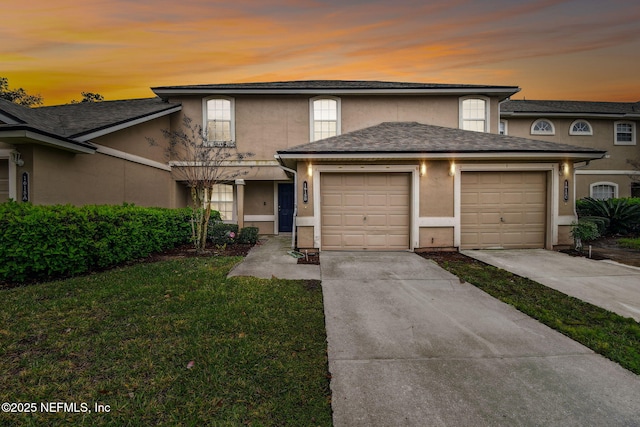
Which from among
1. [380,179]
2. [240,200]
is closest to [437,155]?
[380,179]

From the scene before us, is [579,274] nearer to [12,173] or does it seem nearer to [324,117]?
[324,117]

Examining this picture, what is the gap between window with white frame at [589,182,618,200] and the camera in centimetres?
1670

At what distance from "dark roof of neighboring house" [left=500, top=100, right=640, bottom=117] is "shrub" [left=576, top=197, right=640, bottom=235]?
7.23 meters

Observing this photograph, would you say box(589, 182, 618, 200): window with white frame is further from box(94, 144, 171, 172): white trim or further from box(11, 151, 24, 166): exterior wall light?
box(11, 151, 24, 166): exterior wall light

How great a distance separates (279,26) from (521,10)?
870 cm

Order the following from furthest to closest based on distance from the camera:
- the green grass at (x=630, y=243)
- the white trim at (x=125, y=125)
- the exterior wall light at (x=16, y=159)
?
the green grass at (x=630, y=243) < the white trim at (x=125, y=125) < the exterior wall light at (x=16, y=159)

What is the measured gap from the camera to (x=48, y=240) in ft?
18.2

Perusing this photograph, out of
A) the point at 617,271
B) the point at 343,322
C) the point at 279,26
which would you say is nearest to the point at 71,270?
the point at 343,322

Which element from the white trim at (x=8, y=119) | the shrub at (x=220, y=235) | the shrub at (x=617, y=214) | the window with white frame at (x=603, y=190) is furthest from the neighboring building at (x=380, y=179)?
the window with white frame at (x=603, y=190)

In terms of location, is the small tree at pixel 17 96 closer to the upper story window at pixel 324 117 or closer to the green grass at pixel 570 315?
the upper story window at pixel 324 117

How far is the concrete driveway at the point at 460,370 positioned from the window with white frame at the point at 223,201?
31.9 feet

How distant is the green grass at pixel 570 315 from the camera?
10.6 feet

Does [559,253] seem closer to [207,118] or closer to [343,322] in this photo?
[343,322]

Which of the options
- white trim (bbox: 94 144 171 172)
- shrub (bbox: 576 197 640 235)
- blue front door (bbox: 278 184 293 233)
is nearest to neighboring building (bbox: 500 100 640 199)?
shrub (bbox: 576 197 640 235)
